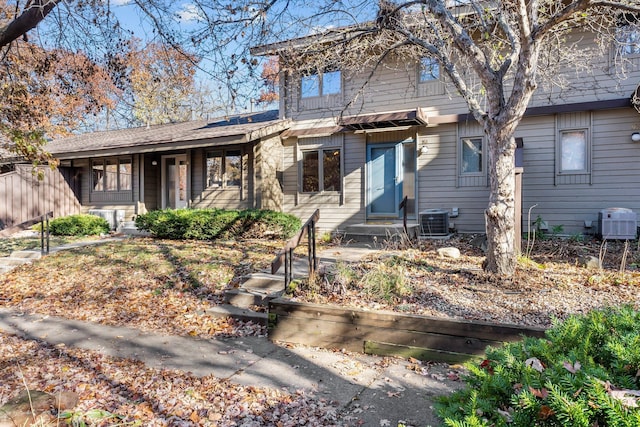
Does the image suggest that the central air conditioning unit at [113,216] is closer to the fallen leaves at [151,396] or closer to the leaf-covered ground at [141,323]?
the leaf-covered ground at [141,323]

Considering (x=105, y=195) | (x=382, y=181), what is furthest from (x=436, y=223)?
(x=105, y=195)

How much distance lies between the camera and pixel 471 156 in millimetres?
10398

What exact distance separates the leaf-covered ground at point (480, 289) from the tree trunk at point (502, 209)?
22 centimetres

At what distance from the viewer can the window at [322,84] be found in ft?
39.4

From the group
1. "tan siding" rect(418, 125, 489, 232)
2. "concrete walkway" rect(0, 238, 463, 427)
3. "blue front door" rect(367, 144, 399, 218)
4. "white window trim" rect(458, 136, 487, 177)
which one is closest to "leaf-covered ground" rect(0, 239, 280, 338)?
"concrete walkway" rect(0, 238, 463, 427)

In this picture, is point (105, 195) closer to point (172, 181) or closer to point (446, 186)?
point (172, 181)

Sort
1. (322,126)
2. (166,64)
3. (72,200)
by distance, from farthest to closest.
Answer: (72,200)
(322,126)
(166,64)

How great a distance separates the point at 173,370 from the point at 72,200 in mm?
14701

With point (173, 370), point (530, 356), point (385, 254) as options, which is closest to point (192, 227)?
point (385, 254)

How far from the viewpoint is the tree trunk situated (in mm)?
5395

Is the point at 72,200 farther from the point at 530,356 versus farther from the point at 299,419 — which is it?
the point at 530,356

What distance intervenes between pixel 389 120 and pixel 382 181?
80.7 inches

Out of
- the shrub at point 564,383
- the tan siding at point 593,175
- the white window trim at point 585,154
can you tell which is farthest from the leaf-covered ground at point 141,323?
the white window trim at point 585,154

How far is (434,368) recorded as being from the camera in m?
3.72
